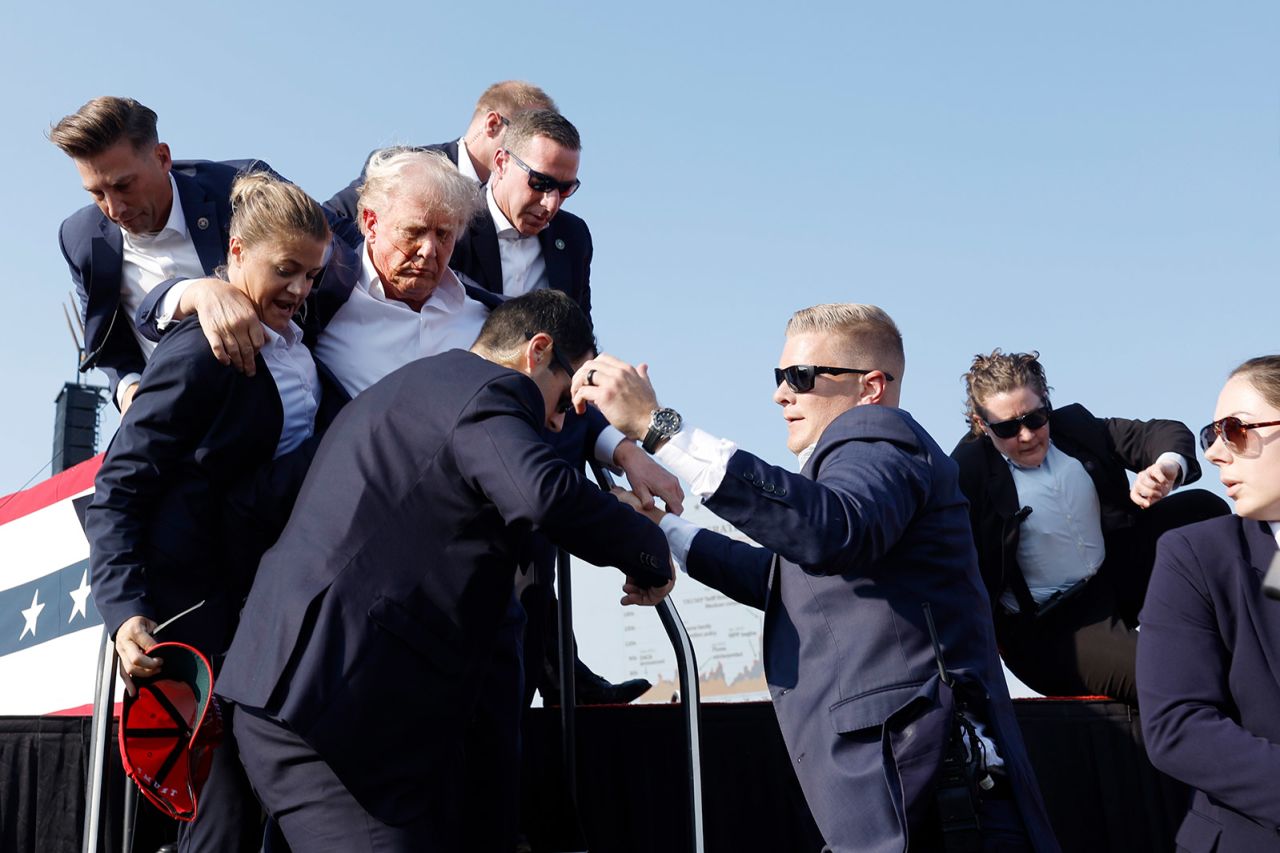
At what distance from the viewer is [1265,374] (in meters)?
3.04

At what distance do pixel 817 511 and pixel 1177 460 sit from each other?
263cm

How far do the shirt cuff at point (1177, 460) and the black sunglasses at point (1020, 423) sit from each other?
1.43 feet

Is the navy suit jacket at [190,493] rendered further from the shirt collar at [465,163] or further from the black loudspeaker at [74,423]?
the black loudspeaker at [74,423]

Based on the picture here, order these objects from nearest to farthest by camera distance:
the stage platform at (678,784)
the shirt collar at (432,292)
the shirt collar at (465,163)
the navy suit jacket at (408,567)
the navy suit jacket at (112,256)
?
the navy suit jacket at (408,567) < the stage platform at (678,784) < the shirt collar at (432,292) < the navy suit jacket at (112,256) < the shirt collar at (465,163)

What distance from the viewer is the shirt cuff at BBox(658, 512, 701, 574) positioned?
3.46 m

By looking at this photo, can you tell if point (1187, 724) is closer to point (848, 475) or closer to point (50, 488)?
point (848, 475)

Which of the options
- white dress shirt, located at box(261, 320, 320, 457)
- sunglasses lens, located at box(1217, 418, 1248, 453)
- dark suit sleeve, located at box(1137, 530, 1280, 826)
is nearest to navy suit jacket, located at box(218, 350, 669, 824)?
white dress shirt, located at box(261, 320, 320, 457)

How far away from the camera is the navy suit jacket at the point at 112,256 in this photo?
Result: 366 cm

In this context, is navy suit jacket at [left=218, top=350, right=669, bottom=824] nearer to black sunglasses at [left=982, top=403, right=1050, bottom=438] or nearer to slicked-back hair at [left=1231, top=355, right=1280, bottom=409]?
slicked-back hair at [left=1231, top=355, right=1280, bottom=409]

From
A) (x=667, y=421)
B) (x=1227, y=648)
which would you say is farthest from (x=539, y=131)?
(x=1227, y=648)

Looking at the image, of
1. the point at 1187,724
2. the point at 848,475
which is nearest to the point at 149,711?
the point at 848,475

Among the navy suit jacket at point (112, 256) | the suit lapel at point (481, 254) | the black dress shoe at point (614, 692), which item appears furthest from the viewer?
the black dress shoe at point (614, 692)

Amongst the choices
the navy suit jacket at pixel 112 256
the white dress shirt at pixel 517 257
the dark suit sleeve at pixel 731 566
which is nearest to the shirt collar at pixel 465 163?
the white dress shirt at pixel 517 257

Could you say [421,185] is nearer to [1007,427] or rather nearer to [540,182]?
[540,182]
